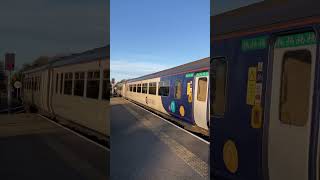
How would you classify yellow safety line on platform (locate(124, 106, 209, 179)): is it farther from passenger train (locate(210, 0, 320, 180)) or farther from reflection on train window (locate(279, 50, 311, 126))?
reflection on train window (locate(279, 50, 311, 126))

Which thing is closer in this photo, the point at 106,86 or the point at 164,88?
the point at 106,86

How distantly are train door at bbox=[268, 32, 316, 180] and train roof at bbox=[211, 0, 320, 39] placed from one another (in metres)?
0.13

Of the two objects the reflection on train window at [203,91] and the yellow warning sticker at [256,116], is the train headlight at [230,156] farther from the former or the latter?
the reflection on train window at [203,91]

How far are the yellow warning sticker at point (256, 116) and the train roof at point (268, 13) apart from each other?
1.94ft

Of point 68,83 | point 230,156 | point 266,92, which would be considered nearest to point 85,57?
point 68,83

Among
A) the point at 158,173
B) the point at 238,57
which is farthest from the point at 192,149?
the point at 238,57

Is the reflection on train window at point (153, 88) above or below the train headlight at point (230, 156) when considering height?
above

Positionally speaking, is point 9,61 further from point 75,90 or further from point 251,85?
point 251,85

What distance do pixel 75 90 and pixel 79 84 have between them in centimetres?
4

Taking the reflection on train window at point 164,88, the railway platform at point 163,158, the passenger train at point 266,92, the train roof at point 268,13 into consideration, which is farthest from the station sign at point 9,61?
the reflection on train window at point 164,88

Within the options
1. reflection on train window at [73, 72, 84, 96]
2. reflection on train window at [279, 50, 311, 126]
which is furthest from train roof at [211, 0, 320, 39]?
reflection on train window at [73, 72, 84, 96]

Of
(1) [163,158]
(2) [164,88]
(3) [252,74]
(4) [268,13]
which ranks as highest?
(4) [268,13]

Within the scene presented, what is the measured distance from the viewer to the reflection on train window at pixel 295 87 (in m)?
2.52

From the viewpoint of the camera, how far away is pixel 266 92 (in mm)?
2875
